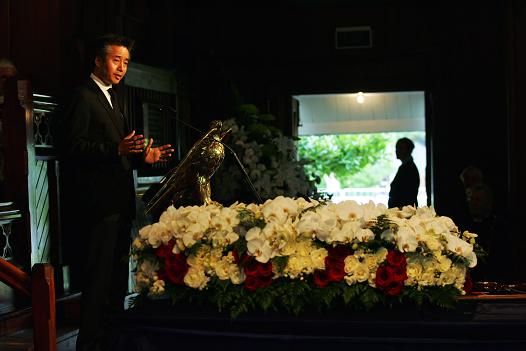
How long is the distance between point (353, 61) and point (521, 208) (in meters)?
1.98

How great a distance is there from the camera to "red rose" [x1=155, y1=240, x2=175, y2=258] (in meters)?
2.72

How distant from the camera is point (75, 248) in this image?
5.24 metres

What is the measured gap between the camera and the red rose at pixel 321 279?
8.41 feet

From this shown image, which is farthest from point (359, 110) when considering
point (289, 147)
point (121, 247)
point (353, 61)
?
point (121, 247)

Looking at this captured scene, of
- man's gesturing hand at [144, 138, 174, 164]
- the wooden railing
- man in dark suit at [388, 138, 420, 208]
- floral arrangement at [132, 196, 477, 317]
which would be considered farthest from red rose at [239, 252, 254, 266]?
man in dark suit at [388, 138, 420, 208]

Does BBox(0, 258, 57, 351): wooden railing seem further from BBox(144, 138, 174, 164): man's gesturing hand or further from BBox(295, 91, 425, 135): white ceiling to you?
BBox(295, 91, 425, 135): white ceiling

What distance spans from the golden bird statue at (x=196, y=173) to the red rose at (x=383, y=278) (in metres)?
1.34

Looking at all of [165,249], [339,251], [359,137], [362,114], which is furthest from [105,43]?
[359,137]

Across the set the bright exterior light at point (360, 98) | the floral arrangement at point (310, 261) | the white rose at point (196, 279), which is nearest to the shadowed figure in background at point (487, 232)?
the floral arrangement at point (310, 261)

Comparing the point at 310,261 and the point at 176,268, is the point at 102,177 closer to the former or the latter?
the point at 176,268

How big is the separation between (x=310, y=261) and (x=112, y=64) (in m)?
1.93

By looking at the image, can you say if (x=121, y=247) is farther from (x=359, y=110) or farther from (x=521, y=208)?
(x=359, y=110)

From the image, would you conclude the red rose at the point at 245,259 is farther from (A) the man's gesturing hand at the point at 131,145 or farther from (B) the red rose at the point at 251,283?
(A) the man's gesturing hand at the point at 131,145

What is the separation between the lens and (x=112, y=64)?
418 cm
